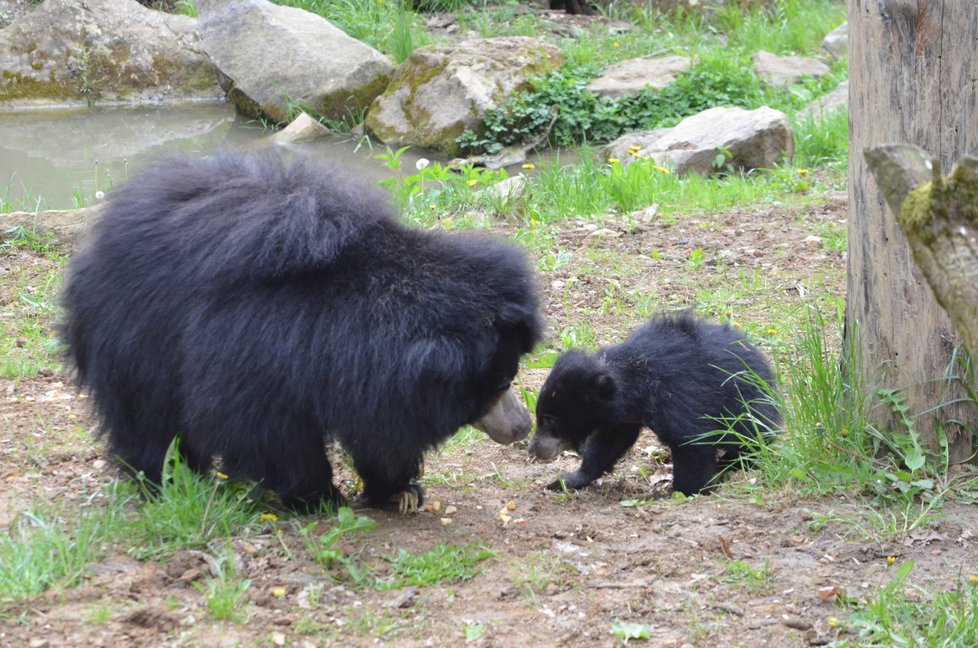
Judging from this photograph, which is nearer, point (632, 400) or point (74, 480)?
point (74, 480)

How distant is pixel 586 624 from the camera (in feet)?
9.49

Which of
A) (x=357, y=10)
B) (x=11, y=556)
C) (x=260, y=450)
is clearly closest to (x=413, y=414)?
(x=260, y=450)

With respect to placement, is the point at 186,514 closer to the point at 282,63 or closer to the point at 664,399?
the point at 664,399

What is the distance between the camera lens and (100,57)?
1175cm

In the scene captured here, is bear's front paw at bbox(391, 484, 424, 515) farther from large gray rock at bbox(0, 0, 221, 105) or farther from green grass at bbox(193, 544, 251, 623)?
large gray rock at bbox(0, 0, 221, 105)

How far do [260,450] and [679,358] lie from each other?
178 centimetres

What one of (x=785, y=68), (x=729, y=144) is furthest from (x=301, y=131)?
(x=785, y=68)

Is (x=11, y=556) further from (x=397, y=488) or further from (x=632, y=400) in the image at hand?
(x=632, y=400)

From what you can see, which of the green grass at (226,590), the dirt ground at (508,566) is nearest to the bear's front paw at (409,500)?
the dirt ground at (508,566)

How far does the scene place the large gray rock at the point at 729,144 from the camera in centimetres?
831

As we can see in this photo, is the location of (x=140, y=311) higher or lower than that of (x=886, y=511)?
higher

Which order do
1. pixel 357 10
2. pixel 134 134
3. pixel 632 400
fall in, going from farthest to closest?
pixel 357 10 < pixel 134 134 < pixel 632 400

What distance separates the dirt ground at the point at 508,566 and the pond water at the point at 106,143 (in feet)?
14.7

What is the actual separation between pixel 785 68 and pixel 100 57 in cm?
699
